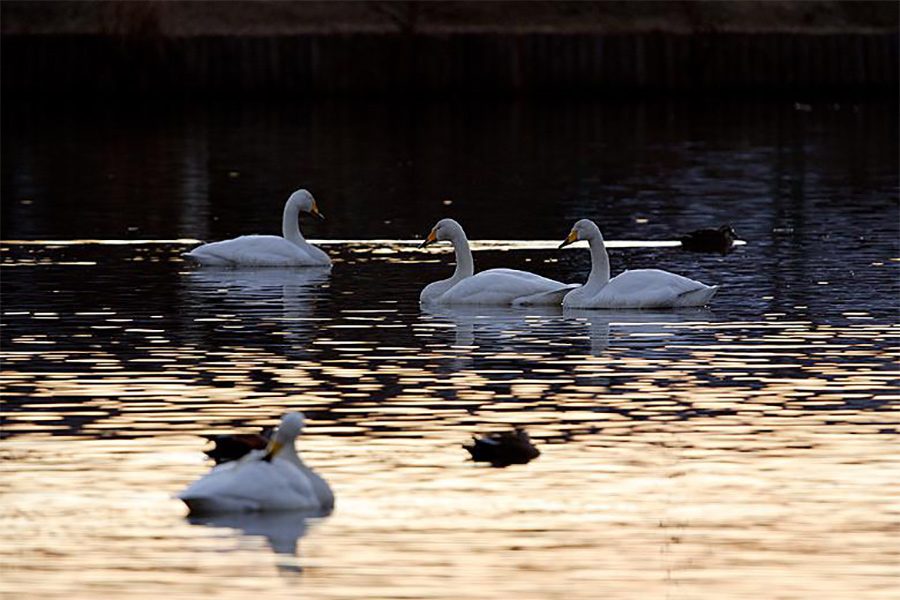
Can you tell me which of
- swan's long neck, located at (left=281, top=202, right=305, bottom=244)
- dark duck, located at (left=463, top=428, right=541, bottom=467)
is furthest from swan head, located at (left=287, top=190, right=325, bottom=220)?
dark duck, located at (left=463, top=428, right=541, bottom=467)

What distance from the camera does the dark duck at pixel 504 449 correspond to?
17516mm

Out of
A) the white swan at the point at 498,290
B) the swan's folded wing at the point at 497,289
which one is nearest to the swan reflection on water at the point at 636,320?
the white swan at the point at 498,290

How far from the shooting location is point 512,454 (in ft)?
57.8

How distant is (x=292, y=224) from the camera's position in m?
34.8

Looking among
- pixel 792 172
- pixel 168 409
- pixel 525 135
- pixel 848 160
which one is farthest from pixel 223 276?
pixel 525 135

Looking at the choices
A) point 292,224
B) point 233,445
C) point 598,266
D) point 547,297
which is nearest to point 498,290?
point 547,297

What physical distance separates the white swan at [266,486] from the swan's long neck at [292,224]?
1862 centimetres

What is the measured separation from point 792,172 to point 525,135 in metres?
14.8

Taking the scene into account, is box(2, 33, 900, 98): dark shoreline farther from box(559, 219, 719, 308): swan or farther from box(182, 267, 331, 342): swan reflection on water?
box(559, 219, 719, 308): swan

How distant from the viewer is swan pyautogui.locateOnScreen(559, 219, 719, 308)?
1077 inches

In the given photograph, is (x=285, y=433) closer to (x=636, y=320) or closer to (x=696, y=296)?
(x=636, y=320)

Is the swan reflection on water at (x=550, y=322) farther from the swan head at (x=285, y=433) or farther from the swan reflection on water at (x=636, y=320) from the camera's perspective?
the swan head at (x=285, y=433)

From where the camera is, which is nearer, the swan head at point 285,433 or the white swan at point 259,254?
the swan head at point 285,433

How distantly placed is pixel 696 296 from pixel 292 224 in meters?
8.86
